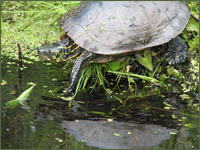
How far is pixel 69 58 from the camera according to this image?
3.40m

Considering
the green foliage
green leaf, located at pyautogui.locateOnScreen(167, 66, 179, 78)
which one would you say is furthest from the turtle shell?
the green foliage

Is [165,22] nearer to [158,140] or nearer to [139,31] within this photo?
[139,31]

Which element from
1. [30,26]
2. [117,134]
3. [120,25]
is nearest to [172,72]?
[120,25]

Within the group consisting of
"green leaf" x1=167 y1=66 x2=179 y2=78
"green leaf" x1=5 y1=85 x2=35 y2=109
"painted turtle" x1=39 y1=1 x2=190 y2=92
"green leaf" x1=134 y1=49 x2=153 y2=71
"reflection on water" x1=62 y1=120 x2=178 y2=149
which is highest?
"painted turtle" x1=39 y1=1 x2=190 y2=92

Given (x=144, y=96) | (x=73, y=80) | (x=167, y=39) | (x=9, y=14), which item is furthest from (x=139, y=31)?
(x=9, y=14)

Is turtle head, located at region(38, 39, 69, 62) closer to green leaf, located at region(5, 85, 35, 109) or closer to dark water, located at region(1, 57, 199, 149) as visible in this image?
dark water, located at region(1, 57, 199, 149)

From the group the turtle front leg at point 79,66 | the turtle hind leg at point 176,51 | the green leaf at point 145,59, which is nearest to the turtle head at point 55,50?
the turtle front leg at point 79,66

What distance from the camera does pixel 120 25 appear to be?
2.98 m

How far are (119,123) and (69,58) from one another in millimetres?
1416

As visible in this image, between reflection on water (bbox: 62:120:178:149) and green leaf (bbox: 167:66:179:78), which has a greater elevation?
green leaf (bbox: 167:66:179:78)

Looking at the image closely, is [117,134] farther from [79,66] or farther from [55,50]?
[55,50]

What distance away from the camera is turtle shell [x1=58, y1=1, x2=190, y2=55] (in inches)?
117

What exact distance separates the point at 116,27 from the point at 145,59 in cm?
65

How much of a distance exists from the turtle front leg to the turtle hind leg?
120cm
